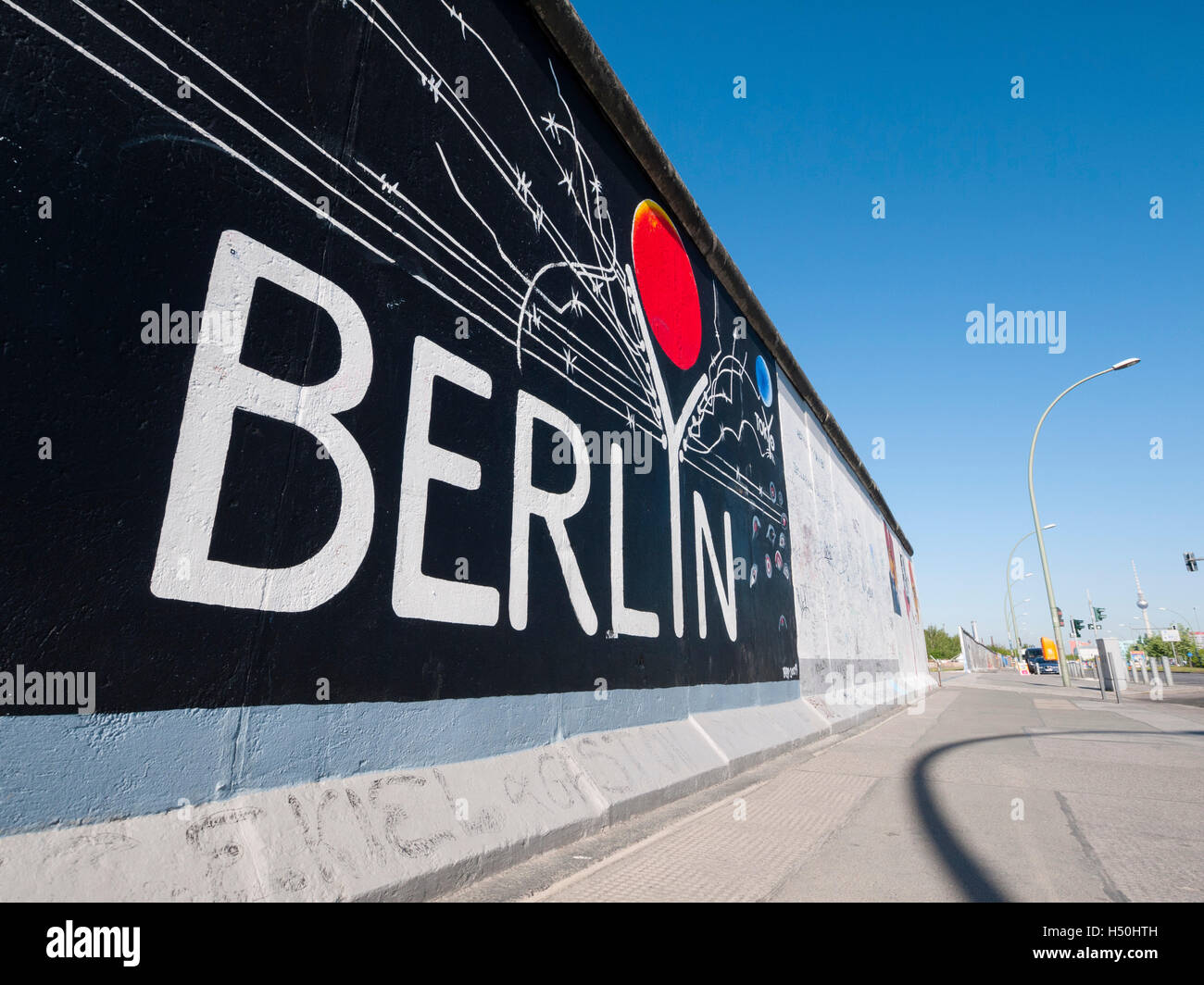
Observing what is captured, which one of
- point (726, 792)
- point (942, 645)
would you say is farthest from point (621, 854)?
point (942, 645)

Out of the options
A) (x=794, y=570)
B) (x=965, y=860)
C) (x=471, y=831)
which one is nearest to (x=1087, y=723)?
(x=794, y=570)

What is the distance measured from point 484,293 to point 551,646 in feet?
6.16

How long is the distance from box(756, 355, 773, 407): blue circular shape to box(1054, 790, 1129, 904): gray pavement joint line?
566 centimetres

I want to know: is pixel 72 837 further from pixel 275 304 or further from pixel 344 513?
pixel 275 304

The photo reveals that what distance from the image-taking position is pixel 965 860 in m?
2.88

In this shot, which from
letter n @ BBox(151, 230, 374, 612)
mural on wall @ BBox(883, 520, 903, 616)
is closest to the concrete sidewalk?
letter n @ BBox(151, 230, 374, 612)

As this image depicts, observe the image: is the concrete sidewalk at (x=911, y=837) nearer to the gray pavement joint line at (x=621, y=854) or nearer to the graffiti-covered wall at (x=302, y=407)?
the gray pavement joint line at (x=621, y=854)

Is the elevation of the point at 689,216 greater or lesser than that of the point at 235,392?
greater

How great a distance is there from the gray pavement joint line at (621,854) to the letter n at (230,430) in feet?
4.27

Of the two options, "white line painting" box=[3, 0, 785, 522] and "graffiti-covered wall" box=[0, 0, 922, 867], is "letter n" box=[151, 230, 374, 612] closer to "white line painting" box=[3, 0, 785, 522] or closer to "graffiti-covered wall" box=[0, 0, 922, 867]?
"graffiti-covered wall" box=[0, 0, 922, 867]

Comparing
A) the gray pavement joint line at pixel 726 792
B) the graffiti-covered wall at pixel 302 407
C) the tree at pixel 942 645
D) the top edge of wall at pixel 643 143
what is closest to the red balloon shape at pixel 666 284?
the top edge of wall at pixel 643 143

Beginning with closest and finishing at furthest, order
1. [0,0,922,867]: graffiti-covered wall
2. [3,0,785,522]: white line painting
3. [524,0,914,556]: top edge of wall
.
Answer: [0,0,922,867]: graffiti-covered wall < [3,0,785,522]: white line painting < [524,0,914,556]: top edge of wall

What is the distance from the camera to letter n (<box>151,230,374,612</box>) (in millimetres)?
1999

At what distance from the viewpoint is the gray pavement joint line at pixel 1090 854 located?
8.00 feet
